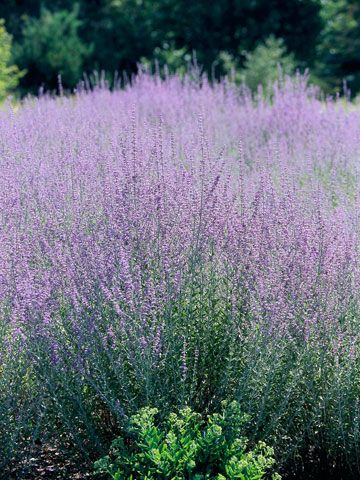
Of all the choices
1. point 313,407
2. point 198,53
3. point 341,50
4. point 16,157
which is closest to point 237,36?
point 198,53

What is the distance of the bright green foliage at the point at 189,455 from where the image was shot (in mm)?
2742

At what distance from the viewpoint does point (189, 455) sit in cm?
279

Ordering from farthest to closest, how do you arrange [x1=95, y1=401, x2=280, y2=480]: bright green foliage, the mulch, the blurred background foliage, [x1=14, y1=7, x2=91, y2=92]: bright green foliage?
the blurred background foliage → [x1=14, y1=7, x2=91, y2=92]: bright green foliage → the mulch → [x1=95, y1=401, x2=280, y2=480]: bright green foliage

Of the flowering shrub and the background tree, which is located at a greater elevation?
the flowering shrub

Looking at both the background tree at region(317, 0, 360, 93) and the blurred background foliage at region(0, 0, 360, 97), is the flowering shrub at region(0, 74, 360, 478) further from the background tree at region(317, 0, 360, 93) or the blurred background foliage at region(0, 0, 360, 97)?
the background tree at region(317, 0, 360, 93)

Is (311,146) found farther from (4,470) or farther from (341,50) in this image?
(341,50)

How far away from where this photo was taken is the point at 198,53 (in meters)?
20.6

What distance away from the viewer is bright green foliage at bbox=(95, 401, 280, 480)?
274cm

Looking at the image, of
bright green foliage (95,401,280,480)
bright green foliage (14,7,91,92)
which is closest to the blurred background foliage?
bright green foliage (14,7,91,92)

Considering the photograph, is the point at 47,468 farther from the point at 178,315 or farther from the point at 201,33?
the point at 201,33

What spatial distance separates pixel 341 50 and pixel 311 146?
1808 centimetres

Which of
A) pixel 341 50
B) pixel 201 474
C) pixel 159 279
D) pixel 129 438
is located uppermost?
pixel 159 279

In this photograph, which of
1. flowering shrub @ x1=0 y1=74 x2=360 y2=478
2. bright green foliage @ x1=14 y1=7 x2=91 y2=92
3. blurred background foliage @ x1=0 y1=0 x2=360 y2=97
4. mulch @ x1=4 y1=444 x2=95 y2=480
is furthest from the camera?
blurred background foliage @ x1=0 y1=0 x2=360 y2=97

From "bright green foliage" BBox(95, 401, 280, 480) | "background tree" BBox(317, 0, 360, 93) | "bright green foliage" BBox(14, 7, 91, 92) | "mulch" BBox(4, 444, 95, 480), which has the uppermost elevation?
"bright green foliage" BBox(95, 401, 280, 480)
